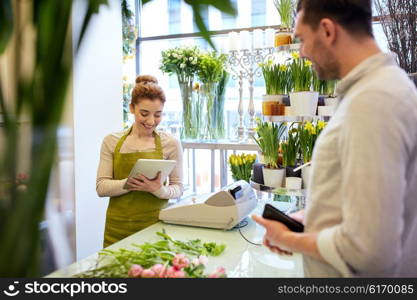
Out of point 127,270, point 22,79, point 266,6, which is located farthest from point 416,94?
point 266,6

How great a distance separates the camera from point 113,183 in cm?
212

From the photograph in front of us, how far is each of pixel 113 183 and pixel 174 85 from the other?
109 inches

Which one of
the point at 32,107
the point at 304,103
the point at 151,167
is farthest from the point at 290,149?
the point at 32,107

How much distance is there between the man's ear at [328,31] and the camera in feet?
2.81

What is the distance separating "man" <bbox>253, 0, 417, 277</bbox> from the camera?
0.72m

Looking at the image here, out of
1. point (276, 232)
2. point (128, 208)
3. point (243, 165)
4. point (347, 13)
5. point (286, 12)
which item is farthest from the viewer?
point (243, 165)

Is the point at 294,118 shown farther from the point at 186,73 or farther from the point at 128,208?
the point at 186,73

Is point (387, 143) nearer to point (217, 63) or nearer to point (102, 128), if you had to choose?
point (102, 128)

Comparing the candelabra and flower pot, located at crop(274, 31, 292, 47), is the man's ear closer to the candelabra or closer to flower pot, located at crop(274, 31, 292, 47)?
flower pot, located at crop(274, 31, 292, 47)

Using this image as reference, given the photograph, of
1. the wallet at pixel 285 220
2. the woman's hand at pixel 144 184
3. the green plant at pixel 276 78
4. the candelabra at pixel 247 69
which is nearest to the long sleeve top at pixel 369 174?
the wallet at pixel 285 220

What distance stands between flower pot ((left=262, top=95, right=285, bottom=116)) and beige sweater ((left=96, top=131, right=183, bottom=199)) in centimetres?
60

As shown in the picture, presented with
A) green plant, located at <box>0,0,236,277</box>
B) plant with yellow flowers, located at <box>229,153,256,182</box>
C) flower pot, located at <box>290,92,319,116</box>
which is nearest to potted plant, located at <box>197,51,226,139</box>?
plant with yellow flowers, located at <box>229,153,256,182</box>

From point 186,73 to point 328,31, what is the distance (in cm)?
295

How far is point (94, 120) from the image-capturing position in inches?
124
